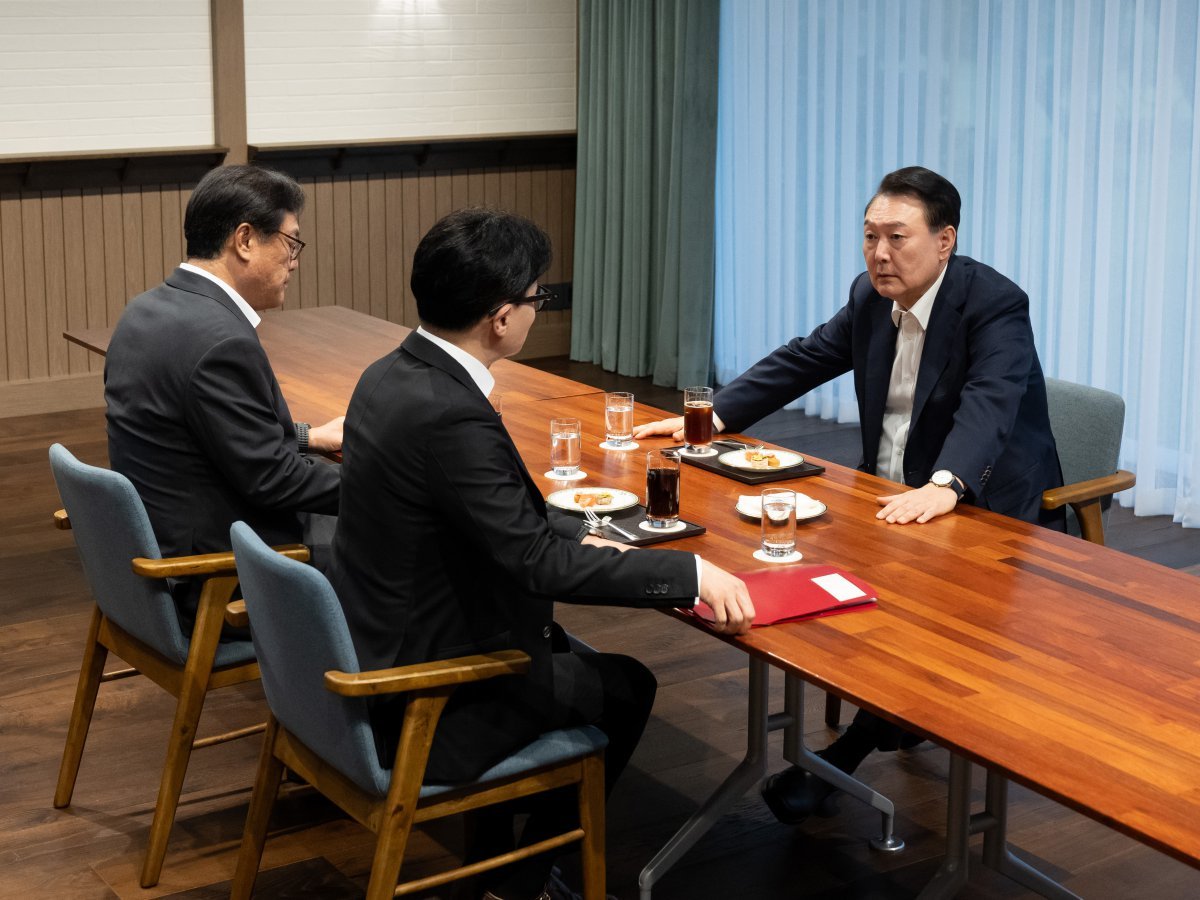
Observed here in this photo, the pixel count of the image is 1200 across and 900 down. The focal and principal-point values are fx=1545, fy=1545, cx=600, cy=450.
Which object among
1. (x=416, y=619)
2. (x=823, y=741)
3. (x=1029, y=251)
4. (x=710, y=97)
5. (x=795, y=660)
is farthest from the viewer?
Result: (x=710, y=97)

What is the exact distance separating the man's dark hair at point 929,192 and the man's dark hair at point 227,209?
1.32 metres

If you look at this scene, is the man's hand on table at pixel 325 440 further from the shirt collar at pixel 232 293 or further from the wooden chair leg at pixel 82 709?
the wooden chair leg at pixel 82 709

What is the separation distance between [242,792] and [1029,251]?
12.6 feet

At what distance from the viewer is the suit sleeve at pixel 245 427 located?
120 inches

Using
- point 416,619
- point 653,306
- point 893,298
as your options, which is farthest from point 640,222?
point 416,619

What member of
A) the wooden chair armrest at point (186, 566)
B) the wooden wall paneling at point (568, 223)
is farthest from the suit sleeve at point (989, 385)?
the wooden wall paneling at point (568, 223)

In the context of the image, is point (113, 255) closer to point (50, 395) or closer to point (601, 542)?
point (50, 395)

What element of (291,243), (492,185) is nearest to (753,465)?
(291,243)

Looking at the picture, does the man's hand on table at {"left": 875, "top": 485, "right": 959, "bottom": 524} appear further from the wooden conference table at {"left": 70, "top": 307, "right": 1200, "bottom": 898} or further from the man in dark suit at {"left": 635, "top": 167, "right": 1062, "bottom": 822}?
the man in dark suit at {"left": 635, "top": 167, "right": 1062, "bottom": 822}

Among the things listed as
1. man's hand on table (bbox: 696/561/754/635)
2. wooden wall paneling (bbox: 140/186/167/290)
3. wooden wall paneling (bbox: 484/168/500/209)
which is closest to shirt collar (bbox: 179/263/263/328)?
man's hand on table (bbox: 696/561/754/635)

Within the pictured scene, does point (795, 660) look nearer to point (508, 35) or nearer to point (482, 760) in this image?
point (482, 760)

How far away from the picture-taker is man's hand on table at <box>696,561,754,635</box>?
2430 mm

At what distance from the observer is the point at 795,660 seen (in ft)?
7.62

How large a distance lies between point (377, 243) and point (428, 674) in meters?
5.71
